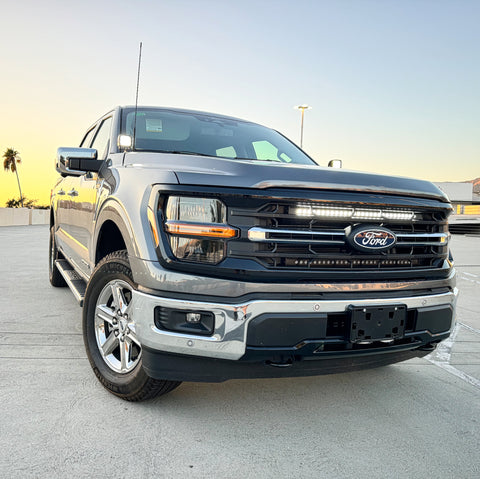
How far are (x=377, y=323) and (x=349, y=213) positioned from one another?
0.57 metres

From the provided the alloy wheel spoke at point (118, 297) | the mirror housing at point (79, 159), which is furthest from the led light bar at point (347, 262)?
the mirror housing at point (79, 159)

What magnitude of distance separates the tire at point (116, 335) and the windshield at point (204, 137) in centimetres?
100

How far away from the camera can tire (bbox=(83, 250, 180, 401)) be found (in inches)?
105

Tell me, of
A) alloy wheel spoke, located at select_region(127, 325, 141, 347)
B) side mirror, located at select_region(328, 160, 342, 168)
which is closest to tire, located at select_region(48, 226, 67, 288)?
side mirror, located at select_region(328, 160, 342, 168)

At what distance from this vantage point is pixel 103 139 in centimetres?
423

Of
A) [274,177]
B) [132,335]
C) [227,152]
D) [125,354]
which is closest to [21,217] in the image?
[227,152]

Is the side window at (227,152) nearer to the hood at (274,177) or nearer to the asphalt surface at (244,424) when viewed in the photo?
the hood at (274,177)

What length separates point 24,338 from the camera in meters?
A: 4.03

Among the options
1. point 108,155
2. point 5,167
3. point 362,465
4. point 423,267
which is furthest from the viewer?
point 5,167

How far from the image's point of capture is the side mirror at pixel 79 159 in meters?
3.34

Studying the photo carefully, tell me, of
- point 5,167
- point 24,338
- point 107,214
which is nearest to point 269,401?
point 107,214

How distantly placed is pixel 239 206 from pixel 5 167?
93820 millimetres

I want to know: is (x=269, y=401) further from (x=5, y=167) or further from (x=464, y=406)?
(x=5, y=167)

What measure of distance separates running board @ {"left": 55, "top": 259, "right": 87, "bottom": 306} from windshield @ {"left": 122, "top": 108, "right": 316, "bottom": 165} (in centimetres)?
114
